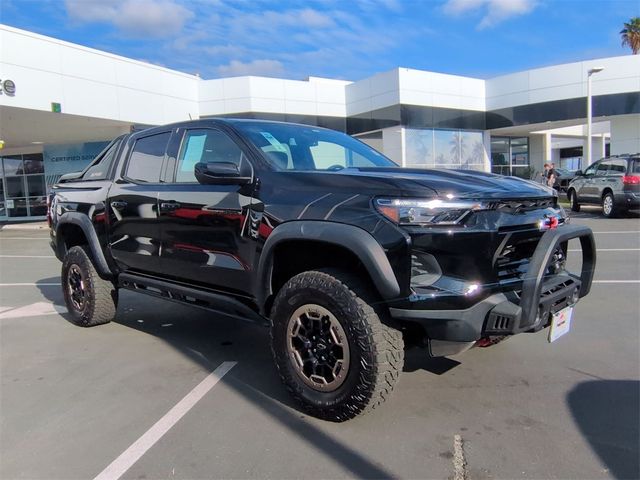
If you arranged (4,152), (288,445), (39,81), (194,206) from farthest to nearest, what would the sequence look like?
(4,152) → (39,81) → (194,206) → (288,445)

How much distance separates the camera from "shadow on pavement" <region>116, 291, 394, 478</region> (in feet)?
9.91

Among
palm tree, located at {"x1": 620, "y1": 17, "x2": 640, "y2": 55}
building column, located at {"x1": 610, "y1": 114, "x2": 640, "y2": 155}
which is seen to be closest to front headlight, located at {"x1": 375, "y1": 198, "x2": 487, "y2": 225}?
building column, located at {"x1": 610, "y1": 114, "x2": 640, "y2": 155}

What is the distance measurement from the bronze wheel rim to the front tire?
14911 mm

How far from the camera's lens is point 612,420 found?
3240 millimetres

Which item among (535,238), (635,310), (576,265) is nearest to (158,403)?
(535,238)

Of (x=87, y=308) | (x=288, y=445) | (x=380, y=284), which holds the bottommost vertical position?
(x=288, y=445)

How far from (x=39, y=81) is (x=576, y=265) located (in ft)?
53.5

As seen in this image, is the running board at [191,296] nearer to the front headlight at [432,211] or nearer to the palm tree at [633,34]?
the front headlight at [432,211]

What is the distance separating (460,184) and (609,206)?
14775 millimetres

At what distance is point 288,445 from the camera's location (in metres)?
3.07

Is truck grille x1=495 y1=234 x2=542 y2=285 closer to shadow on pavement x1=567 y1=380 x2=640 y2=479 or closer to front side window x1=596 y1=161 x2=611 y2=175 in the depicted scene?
shadow on pavement x1=567 y1=380 x2=640 y2=479

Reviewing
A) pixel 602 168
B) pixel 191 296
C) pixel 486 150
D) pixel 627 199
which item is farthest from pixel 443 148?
pixel 191 296

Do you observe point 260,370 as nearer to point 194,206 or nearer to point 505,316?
point 194,206

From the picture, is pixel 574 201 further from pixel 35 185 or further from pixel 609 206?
pixel 35 185
